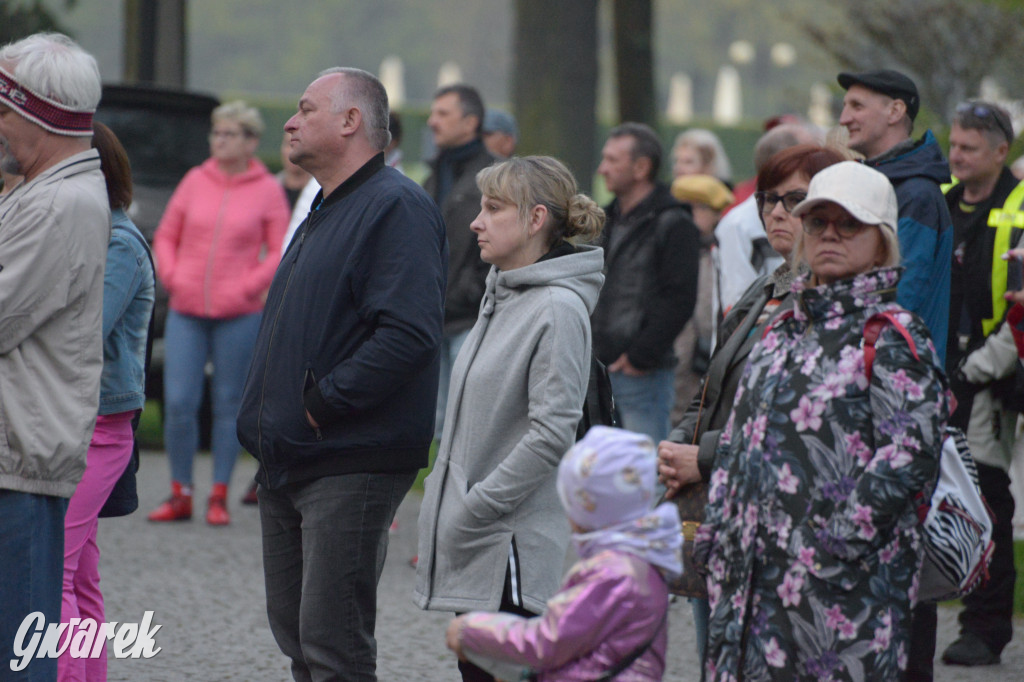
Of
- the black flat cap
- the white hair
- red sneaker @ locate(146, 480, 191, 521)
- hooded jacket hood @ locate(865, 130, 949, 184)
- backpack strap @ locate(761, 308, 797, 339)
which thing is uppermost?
the black flat cap

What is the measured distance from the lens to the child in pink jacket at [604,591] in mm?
3117

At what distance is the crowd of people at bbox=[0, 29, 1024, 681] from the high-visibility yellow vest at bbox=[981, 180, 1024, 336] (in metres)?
0.36

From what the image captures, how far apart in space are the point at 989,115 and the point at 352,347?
11.2 feet

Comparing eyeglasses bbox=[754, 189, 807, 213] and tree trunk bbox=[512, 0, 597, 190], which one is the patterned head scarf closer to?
eyeglasses bbox=[754, 189, 807, 213]

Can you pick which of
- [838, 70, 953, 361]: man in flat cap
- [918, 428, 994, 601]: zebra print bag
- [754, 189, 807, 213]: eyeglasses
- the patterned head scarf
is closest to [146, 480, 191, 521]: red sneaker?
[838, 70, 953, 361]: man in flat cap

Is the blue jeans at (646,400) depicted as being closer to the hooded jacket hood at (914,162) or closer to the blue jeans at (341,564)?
the hooded jacket hood at (914,162)

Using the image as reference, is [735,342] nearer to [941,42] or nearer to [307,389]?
[307,389]

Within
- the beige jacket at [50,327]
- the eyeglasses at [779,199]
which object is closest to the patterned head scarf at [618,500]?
the beige jacket at [50,327]

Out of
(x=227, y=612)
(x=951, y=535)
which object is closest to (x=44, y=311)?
(x=951, y=535)

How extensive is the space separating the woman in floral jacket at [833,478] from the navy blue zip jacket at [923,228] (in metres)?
0.96

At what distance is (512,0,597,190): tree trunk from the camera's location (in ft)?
44.3

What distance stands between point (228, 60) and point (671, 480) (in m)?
65.8

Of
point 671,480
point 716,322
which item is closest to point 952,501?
point 671,480

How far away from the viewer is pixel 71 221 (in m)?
3.80
